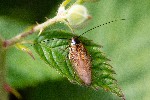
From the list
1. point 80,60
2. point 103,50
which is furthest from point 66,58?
point 103,50

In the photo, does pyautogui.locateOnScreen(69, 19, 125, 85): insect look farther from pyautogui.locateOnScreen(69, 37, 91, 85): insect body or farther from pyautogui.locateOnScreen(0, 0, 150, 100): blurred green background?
pyautogui.locateOnScreen(0, 0, 150, 100): blurred green background

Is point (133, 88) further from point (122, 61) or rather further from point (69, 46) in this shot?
point (69, 46)

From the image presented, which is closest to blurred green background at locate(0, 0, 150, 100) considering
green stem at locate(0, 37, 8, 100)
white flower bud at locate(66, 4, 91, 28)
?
green stem at locate(0, 37, 8, 100)

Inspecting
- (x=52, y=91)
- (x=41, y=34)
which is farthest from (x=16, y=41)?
(x=52, y=91)

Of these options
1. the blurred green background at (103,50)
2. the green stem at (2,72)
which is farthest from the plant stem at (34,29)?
the blurred green background at (103,50)

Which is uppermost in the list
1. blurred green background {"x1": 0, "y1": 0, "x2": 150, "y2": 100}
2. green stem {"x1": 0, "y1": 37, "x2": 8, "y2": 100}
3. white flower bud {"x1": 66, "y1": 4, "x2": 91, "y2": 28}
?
blurred green background {"x1": 0, "y1": 0, "x2": 150, "y2": 100}

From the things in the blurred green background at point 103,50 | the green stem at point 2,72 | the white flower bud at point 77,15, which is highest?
the blurred green background at point 103,50

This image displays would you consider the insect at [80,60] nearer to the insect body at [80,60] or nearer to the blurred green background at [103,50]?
the insect body at [80,60]
